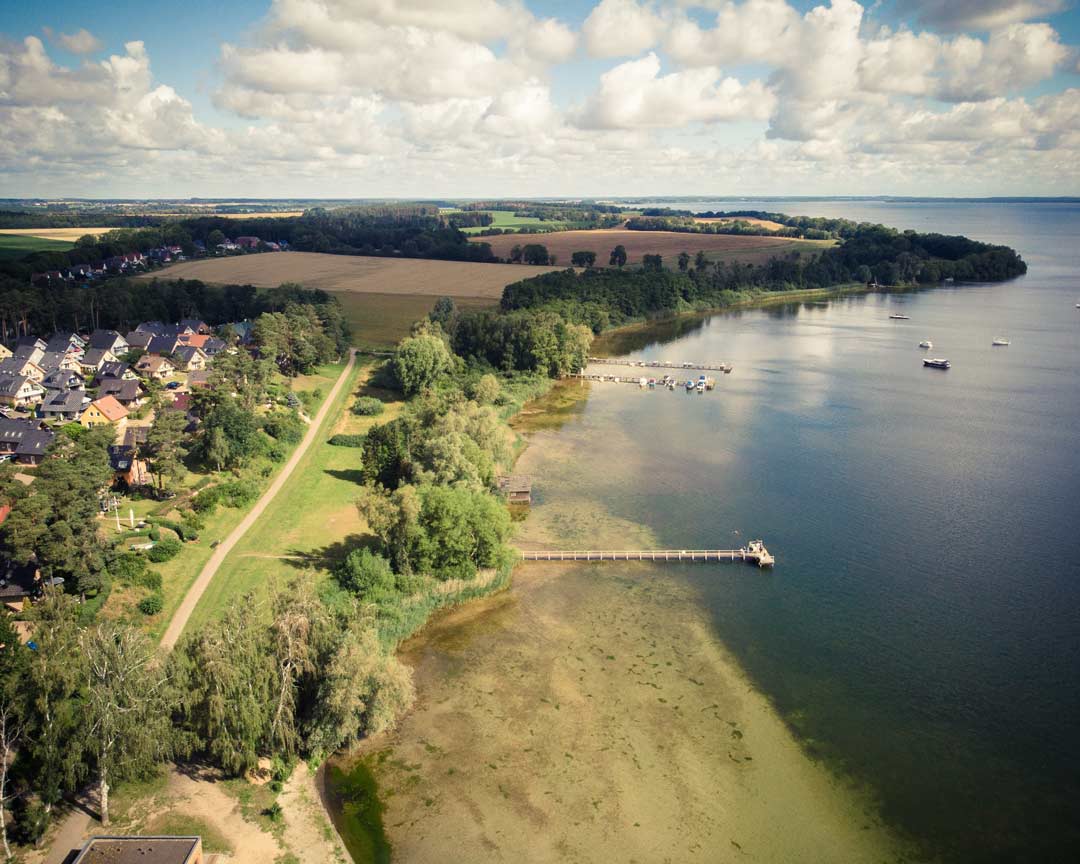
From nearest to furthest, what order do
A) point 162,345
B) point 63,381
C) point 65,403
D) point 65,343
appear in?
point 65,403 → point 63,381 → point 65,343 → point 162,345

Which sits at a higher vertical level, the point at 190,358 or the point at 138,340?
the point at 138,340

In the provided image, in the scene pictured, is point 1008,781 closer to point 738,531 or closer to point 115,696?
point 738,531

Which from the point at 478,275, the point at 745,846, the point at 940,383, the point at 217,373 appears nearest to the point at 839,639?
the point at 745,846

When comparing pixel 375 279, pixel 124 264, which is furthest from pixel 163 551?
pixel 124 264

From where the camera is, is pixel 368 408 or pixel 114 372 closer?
pixel 368 408

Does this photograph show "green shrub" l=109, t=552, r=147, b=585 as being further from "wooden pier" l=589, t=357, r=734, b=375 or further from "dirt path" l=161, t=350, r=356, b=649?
"wooden pier" l=589, t=357, r=734, b=375

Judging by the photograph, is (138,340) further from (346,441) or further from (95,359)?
(346,441)

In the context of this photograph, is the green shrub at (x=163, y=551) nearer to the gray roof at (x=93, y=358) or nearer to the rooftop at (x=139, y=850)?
the rooftop at (x=139, y=850)
